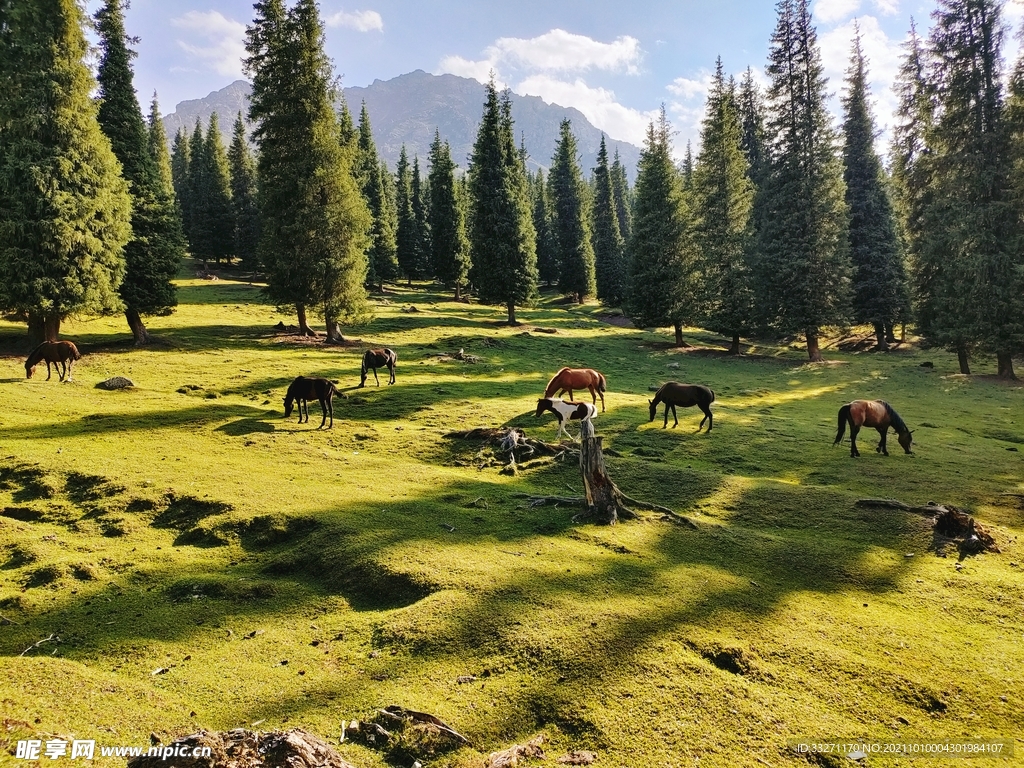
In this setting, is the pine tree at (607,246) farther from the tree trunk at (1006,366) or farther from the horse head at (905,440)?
the horse head at (905,440)

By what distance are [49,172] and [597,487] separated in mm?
27435

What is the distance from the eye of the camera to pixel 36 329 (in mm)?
25453

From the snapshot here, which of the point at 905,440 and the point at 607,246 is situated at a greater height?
the point at 607,246

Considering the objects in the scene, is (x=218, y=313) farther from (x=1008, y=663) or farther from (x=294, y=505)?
(x=1008, y=663)

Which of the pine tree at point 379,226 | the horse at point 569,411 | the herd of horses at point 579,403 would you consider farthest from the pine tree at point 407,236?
the horse at point 569,411

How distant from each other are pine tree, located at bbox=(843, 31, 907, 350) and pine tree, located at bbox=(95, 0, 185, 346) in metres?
44.5

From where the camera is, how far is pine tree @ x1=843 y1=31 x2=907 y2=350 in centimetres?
4091

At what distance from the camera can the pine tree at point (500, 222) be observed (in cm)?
4703

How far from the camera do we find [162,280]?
95.5 ft

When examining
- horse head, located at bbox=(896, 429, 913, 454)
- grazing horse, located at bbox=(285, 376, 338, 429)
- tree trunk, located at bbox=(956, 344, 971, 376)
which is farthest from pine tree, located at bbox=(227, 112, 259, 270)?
horse head, located at bbox=(896, 429, 913, 454)

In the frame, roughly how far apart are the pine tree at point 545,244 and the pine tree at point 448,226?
62.6ft

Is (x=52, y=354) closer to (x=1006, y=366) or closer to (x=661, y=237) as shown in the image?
(x=661, y=237)

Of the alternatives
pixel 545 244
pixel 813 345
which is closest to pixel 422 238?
pixel 545 244

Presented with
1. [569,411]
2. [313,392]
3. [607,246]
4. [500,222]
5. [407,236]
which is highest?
[407,236]
